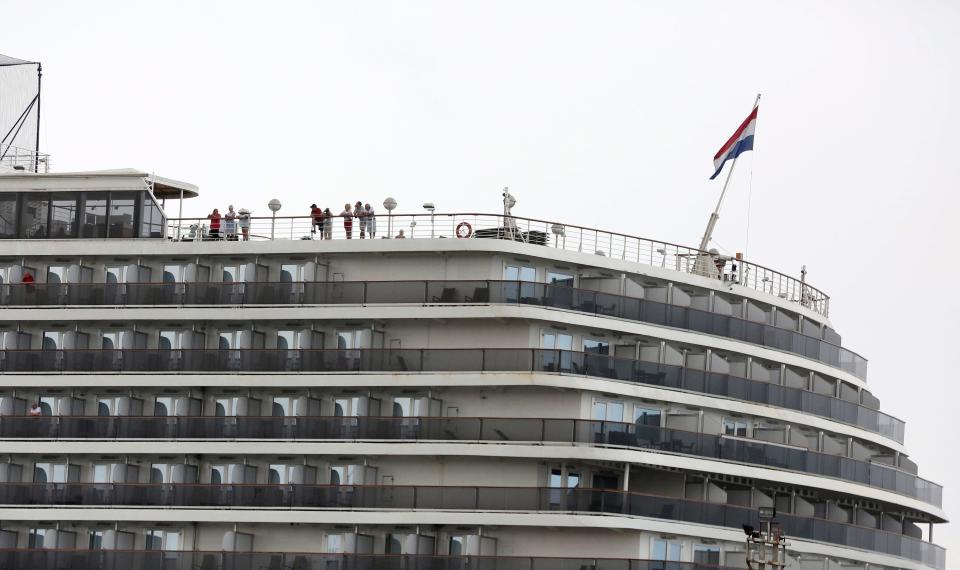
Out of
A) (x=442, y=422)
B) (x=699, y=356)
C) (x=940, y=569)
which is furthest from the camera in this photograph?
(x=940, y=569)

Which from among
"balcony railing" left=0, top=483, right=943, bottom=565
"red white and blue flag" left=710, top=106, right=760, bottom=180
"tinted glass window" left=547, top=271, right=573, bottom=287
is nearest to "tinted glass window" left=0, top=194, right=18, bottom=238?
"balcony railing" left=0, top=483, right=943, bottom=565

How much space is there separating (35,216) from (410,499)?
74.5ft

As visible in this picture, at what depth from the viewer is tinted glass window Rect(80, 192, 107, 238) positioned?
345ft

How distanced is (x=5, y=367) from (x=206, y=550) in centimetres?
1293

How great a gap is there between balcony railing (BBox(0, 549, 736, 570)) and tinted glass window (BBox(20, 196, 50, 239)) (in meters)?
14.6

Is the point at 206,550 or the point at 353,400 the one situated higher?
the point at 353,400

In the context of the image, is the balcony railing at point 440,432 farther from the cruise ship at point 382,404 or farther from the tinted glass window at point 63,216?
the tinted glass window at point 63,216

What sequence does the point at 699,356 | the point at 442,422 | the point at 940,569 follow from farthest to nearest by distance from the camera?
the point at 940,569
the point at 699,356
the point at 442,422

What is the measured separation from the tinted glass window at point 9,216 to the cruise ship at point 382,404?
10 cm

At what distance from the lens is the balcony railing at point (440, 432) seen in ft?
319

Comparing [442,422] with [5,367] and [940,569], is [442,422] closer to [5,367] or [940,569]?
[5,367]

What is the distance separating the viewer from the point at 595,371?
324ft

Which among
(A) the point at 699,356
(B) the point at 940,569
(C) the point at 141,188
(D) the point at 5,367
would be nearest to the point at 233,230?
(C) the point at 141,188

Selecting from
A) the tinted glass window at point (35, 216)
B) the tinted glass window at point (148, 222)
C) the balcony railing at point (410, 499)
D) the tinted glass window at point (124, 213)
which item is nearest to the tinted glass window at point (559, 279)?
the balcony railing at point (410, 499)
